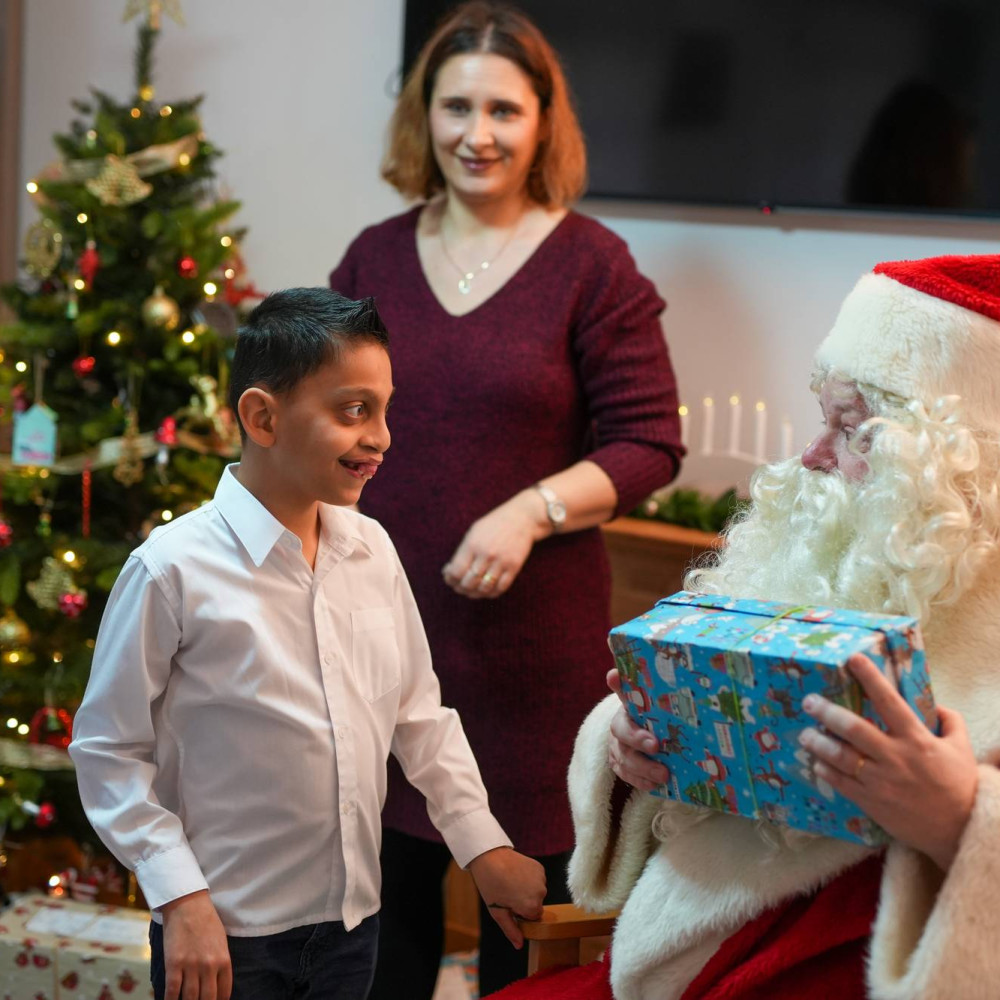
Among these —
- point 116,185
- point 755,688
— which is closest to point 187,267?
point 116,185

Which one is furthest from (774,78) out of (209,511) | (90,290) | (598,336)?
(209,511)

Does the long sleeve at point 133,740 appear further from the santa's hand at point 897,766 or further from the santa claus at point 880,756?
the santa's hand at point 897,766

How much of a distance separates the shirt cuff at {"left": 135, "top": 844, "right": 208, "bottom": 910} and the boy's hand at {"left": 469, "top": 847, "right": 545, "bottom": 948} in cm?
37

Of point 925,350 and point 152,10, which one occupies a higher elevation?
point 152,10

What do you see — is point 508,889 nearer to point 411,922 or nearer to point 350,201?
Answer: point 411,922

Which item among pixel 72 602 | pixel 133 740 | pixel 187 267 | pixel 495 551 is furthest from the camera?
Answer: pixel 187 267

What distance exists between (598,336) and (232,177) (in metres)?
2.02

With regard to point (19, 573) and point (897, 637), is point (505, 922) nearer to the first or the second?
point (897, 637)

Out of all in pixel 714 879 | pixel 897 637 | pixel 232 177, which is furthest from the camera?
pixel 232 177

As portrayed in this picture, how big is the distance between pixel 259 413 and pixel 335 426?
0.09 metres

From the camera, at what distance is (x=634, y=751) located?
139 centimetres

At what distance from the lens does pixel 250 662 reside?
1477 millimetres

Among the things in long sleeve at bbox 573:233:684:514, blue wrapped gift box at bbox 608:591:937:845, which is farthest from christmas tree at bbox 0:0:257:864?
blue wrapped gift box at bbox 608:591:937:845

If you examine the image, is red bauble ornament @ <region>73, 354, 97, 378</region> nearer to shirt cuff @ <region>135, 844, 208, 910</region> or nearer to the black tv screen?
the black tv screen
